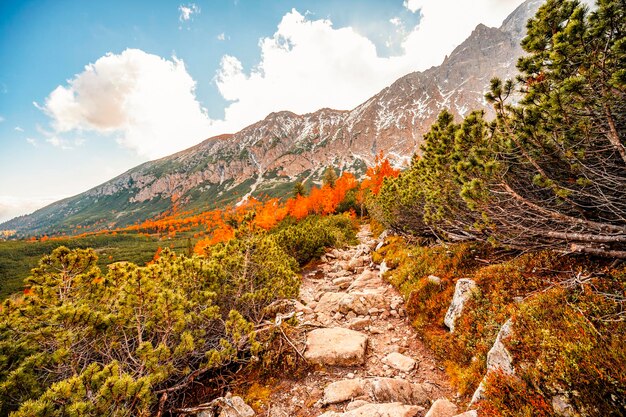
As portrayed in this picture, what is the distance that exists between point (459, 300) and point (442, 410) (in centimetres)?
311

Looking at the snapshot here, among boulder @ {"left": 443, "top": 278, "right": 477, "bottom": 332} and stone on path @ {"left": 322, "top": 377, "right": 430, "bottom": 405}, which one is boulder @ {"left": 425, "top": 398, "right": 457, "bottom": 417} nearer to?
stone on path @ {"left": 322, "top": 377, "right": 430, "bottom": 405}

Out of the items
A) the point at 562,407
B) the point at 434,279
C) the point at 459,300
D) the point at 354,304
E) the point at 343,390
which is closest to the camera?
the point at 562,407

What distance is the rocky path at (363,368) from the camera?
4.74 metres

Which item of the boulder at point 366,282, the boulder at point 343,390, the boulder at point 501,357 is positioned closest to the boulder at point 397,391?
the boulder at point 343,390

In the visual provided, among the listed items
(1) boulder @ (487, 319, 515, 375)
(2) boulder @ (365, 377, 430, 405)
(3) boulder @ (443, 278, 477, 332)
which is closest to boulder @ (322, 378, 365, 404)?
(2) boulder @ (365, 377, 430, 405)

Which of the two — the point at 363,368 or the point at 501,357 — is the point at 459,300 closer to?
the point at 501,357

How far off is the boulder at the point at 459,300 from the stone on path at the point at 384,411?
2.73 meters

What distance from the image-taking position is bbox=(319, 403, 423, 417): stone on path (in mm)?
4160

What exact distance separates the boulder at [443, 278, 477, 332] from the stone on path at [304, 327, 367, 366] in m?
2.27

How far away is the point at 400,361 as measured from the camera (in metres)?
6.02

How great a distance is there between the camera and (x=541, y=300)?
465 cm

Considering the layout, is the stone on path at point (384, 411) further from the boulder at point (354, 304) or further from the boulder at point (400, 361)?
the boulder at point (354, 304)

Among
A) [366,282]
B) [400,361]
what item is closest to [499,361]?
[400,361]

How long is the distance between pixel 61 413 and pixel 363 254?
1563cm
